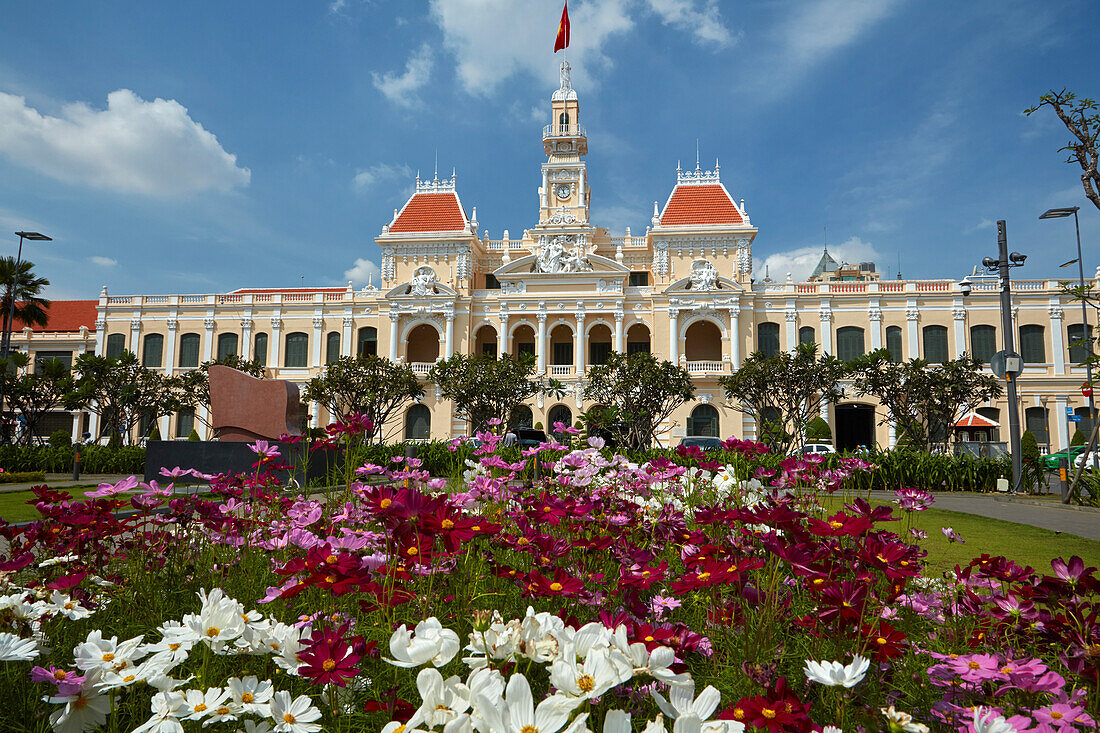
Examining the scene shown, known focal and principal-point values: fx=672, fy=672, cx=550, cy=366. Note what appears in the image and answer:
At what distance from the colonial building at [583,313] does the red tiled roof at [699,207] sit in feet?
0.33

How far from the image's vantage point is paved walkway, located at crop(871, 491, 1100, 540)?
875cm

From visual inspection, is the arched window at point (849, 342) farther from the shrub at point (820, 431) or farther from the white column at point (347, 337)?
the white column at point (347, 337)

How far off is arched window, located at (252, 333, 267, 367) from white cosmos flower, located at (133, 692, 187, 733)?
3888 centimetres

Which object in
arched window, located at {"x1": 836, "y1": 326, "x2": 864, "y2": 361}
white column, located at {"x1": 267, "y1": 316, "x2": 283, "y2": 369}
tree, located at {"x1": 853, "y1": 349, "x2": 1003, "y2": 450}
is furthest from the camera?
white column, located at {"x1": 267, "y1": 316, "x2": 283, "y2": 369}

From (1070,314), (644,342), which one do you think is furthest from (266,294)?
(1070,314)

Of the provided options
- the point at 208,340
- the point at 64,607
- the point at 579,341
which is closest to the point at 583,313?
the point at 579,341

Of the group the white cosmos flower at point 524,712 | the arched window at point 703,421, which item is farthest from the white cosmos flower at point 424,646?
the arched window at point 703,421

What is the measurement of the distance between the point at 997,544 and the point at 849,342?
94.1 ft

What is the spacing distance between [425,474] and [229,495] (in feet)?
3.51

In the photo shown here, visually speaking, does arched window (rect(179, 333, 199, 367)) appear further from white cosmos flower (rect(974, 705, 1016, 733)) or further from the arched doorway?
white cosmos flower (rect(974, 705, 1016, 733))

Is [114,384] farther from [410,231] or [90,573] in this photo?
[90,573]

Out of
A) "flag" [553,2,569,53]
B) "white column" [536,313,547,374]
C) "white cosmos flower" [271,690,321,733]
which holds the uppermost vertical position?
"flag" [553,2,569,53]

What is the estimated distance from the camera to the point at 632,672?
139 cm

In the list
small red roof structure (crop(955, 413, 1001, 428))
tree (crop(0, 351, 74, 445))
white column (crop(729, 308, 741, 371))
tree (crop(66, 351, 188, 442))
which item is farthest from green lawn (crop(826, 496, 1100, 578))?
tree (crop(0, 351, 74, 445))
